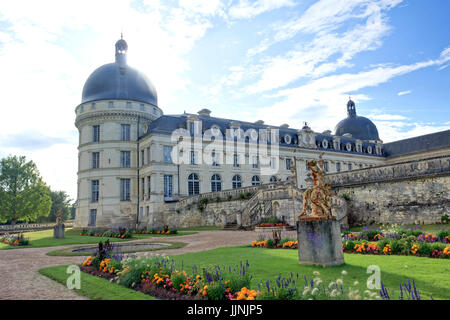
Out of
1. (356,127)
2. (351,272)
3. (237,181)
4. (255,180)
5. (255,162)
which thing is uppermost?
(356,127)

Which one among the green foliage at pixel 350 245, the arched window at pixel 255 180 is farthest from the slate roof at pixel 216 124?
the green foliage at pixel 350 245

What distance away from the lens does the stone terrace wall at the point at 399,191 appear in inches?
800

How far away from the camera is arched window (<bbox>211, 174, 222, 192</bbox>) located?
45.5 m

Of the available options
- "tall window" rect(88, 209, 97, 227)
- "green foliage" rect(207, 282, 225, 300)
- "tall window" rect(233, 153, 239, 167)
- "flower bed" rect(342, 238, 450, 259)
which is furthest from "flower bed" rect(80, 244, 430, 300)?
"tall window" rect(233, 153, 239, 167)

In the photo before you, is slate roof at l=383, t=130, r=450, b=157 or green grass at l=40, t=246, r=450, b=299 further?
slate roof at l=383, t=130, r=450, b=157

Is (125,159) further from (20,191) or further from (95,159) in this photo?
(20,191)

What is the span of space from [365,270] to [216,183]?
38.0 metres

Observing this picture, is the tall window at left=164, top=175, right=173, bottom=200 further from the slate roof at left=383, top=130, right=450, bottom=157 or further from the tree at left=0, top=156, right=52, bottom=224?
the slate roof at left=383, top=130, right=450, bottom=157

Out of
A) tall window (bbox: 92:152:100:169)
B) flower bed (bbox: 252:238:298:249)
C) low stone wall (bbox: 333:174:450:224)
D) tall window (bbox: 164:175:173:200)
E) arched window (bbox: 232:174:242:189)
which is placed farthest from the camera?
arched window (bbox: 232:174:242:189)

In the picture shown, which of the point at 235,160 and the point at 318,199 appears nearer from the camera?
the point at 318,199

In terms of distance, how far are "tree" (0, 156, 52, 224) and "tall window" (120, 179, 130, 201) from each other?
14442mm

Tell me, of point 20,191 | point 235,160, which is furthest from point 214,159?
point 20,191

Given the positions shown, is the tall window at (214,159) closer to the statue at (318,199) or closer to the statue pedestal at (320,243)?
the statue at (318,199)

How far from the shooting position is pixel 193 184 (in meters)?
44.0
